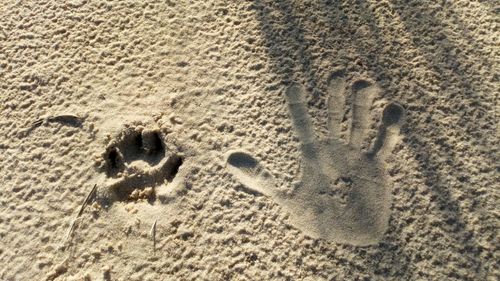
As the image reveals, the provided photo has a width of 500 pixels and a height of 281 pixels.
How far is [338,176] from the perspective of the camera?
1123 mm

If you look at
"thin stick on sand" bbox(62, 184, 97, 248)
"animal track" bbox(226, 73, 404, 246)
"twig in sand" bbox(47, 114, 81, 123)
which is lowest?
"animal track" bbox(226, 73, 404, 246)

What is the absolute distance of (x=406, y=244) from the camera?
3.42ft

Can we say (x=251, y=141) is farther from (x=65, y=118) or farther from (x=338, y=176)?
(x=65, y=118)

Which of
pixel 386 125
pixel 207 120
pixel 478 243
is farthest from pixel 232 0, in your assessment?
pixel 478 243

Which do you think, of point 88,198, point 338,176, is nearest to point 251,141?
point 338,176

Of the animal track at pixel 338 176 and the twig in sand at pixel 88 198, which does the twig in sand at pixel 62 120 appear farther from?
the animal track at pixel 338 176

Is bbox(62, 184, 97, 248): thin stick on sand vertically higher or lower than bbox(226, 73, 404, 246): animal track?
higher

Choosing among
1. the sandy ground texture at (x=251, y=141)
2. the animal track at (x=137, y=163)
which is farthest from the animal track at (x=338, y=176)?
the animal track at (x=137, y=163)

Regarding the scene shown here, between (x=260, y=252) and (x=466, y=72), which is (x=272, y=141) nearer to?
(x=260, y=252)

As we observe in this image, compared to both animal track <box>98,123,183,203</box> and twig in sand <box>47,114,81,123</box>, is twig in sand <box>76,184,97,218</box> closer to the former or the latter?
animal track <box>98,123,183,203</box>

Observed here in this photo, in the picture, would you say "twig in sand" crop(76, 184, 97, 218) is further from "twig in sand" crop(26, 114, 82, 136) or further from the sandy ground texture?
"twig in sand" crop(26, 114, 82, 136)

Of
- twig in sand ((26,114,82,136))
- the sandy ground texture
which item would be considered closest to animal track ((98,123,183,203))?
the sandy ground texture

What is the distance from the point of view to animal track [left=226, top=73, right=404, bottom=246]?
1075 mm

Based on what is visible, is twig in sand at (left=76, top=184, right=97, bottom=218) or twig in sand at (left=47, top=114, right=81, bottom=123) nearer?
twig in sand at (left=76, top=184, right=97, bottom=218)
